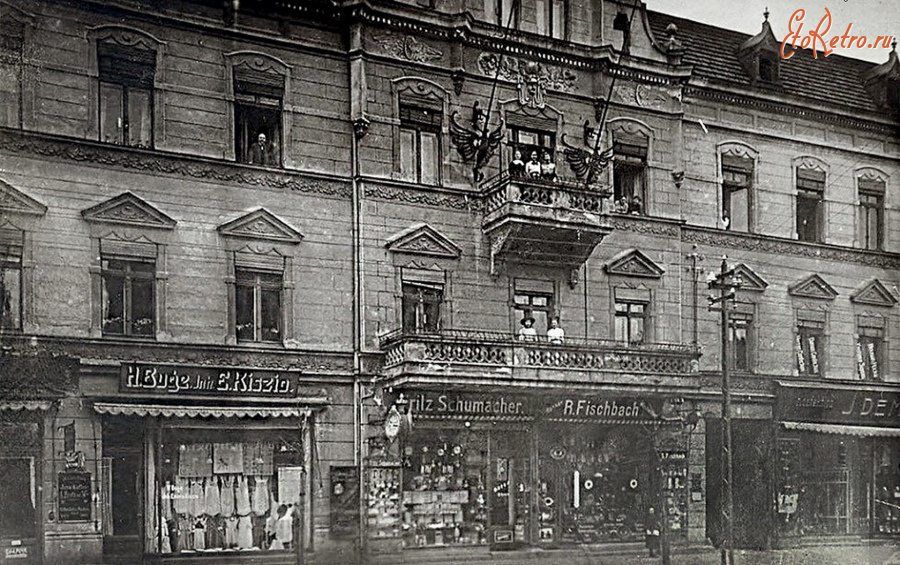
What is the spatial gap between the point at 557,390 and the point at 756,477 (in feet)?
17.8

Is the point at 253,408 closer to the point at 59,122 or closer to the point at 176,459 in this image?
the point at 176,459

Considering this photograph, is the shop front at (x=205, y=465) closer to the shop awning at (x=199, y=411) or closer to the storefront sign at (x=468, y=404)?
the shop awning at (x=199, y=411)

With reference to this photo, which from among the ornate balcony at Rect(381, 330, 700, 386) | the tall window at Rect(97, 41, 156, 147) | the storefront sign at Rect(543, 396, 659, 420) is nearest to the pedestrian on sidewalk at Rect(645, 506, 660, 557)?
the storefront sign at Rect(543, 396, 659, 420)

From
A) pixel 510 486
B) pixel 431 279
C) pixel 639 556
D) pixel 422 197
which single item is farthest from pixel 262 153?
Result: pixel 639 556

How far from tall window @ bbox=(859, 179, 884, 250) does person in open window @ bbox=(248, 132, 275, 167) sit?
13525mm

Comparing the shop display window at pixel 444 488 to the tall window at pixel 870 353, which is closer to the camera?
the shop display window at pixel 444 488

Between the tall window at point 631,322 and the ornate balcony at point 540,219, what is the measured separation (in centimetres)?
174

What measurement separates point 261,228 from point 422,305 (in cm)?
350

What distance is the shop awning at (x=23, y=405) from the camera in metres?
14.9

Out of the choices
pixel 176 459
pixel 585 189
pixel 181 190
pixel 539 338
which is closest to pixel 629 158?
pixel 585 189

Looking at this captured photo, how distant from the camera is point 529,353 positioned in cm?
1881

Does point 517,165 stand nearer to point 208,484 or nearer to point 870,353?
point 208,484

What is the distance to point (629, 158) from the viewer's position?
21.3 meters

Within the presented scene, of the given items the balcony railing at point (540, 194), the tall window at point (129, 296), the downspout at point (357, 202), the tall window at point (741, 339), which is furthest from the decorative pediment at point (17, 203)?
the tall window at point (741, 339)
